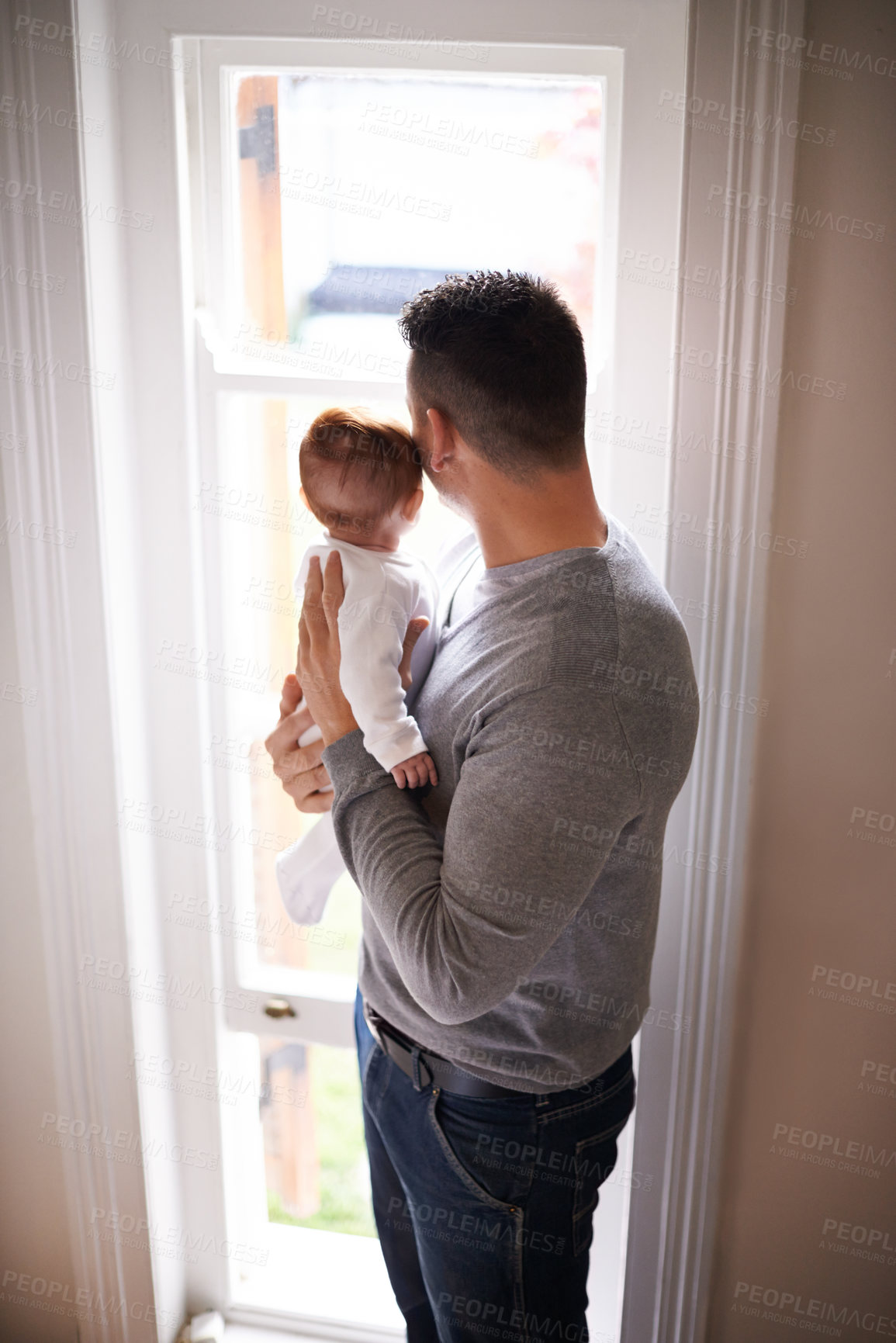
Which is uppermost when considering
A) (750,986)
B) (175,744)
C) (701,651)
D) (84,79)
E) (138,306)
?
(84,79)

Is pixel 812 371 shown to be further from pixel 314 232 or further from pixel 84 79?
pixel 84 79

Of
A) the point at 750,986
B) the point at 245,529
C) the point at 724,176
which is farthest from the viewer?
the point at 245,529

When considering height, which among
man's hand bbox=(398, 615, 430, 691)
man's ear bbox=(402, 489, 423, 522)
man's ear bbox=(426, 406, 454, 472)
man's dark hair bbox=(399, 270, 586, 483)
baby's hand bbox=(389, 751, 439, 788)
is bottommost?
baby's hand bbox=(389, 751, 439, 788)

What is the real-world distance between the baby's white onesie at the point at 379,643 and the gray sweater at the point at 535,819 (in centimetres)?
4

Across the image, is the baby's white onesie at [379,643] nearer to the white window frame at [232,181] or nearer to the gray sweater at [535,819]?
the gray sweater at [535,819]

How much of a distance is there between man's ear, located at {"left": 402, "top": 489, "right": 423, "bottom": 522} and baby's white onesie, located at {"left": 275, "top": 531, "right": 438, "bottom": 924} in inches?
2.0

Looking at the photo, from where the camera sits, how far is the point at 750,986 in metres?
1.42

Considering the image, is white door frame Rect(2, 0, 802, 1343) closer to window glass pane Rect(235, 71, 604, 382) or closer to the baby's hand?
window glass pane Rect(235, 71, 604, 382)

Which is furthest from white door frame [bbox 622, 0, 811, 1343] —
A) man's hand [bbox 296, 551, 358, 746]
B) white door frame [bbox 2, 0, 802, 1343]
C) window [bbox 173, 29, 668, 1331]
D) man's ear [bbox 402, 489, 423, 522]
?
man's hand [bbox 296, 551, 358, 746]

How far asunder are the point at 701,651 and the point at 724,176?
22.9 inches

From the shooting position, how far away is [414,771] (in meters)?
1.13

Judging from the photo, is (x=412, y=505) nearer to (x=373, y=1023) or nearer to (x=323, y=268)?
(x=323, y=268)

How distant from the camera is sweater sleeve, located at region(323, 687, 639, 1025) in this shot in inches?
38.4

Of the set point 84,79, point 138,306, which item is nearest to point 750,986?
point 138,306
